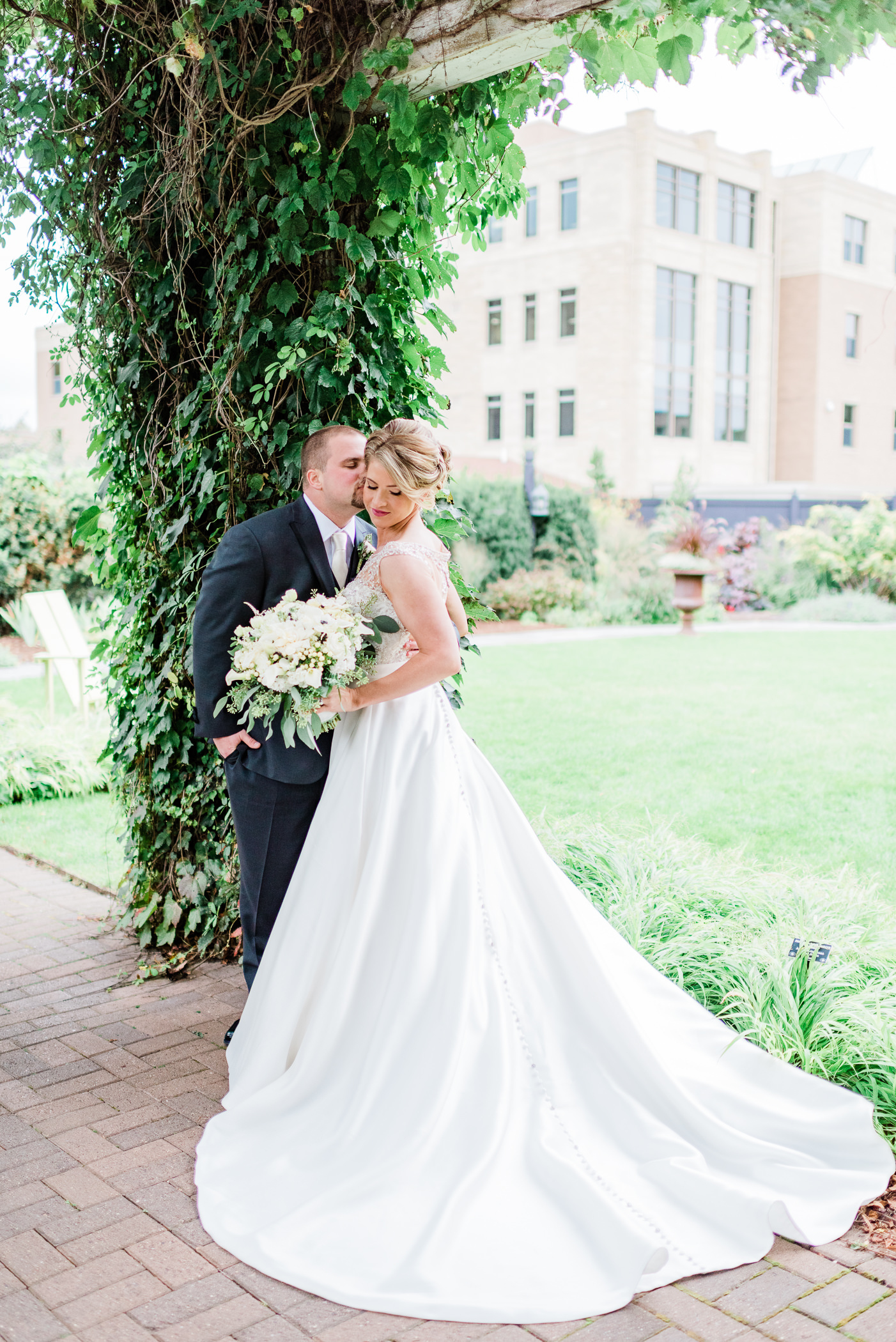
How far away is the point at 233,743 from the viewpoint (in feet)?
11.2

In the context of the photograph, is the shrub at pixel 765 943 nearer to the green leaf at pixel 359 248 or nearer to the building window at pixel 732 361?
the green leaf at pixel 359 248

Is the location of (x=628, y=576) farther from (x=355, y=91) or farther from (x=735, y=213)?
(x=735, y=213)

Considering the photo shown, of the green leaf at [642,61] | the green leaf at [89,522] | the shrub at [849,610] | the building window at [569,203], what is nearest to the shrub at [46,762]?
the green leaf at [89,522]

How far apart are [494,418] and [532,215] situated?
18.5 ft

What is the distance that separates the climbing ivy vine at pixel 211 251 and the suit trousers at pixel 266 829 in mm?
735

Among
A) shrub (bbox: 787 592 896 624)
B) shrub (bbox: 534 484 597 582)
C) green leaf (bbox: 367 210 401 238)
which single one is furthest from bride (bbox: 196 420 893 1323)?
shrub (bbox: 787 592 896 624)

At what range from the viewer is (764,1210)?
2.52 m

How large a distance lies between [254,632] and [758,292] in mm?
33584

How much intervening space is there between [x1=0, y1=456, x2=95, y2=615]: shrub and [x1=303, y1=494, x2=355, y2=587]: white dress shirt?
11.6 m

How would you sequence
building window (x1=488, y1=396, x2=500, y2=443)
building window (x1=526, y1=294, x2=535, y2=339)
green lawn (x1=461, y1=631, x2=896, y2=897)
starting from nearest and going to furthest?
green lawn (x1=461, y1=631, x2=896, y2=897)
building window (x1=526, y1=294, x2=535, y2=339)
building window (x1=488, y1=396, x2=500, y2=443)

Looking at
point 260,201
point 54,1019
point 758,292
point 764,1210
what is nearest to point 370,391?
point 260,201

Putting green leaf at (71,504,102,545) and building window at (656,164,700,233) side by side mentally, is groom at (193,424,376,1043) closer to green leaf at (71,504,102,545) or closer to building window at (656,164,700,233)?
green leaf at (71,504,102,545)

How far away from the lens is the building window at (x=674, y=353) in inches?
1200

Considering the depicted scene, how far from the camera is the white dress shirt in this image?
3436 millimetres
